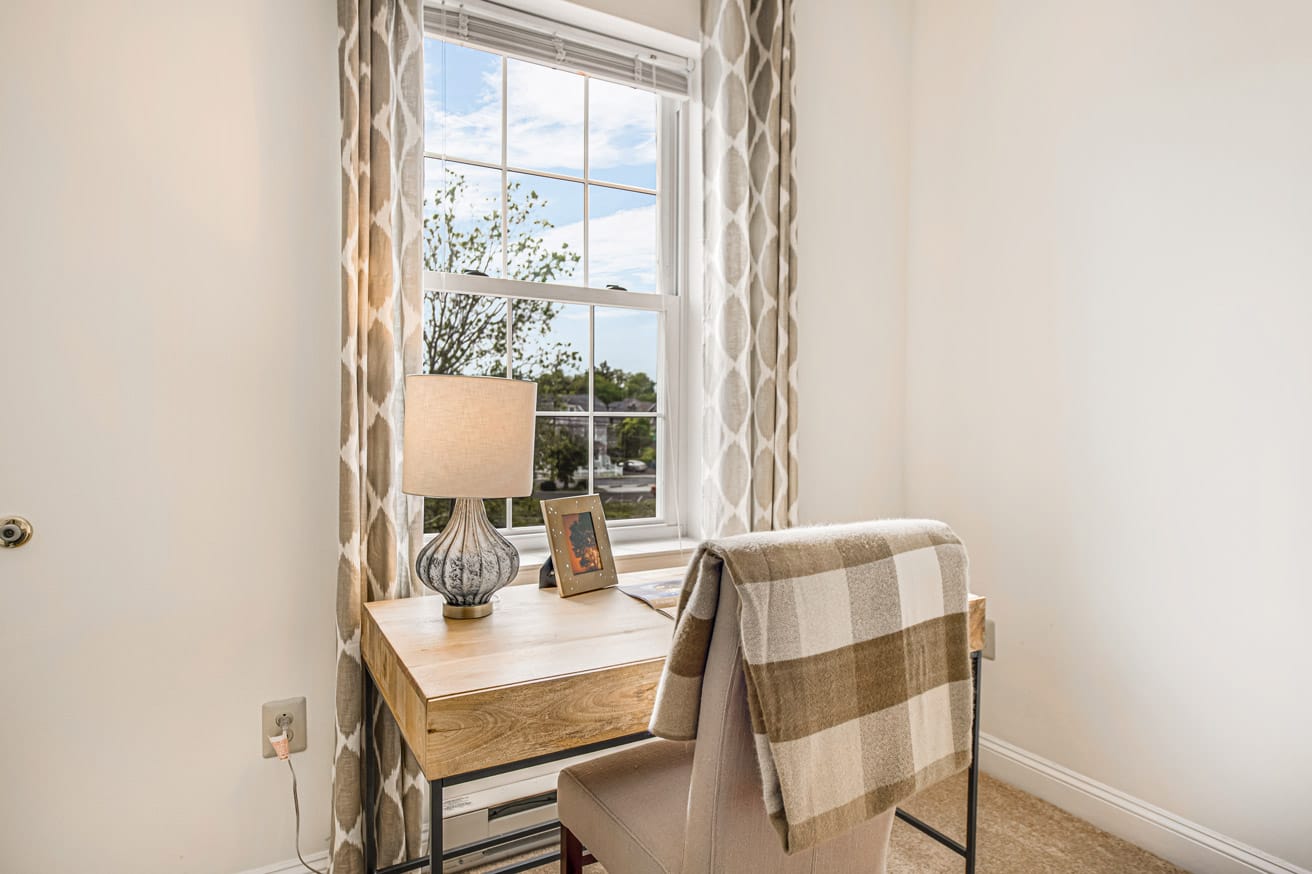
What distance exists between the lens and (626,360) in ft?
7.32

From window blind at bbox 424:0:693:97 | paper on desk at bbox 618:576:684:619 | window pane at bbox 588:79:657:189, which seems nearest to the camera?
paper on desk at bbox 618:576:684:619

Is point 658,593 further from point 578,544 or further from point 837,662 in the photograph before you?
point 837,662

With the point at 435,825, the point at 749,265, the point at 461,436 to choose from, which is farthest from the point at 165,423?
the point at 749,265

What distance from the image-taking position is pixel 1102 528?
201 cm

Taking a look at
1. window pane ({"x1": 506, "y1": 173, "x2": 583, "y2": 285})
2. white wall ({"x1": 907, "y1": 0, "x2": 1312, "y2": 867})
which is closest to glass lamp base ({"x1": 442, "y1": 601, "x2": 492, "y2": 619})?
window pane ({"x1": 506, "y1": 173, "x2": 583, "y2": 285})

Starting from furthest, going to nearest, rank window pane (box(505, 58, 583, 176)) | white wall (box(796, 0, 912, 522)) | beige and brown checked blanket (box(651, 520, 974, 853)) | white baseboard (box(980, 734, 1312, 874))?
white wall (box(796, 0, 912, 522))
window pane (box(505, 58, 583, 176))
white baseboard (box(980, 734, 1312, 874))
beige and brown checked blanket (box(651, 520, 974, 853))

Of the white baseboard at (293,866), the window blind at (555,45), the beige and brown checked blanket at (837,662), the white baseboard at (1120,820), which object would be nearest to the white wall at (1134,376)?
the white baseboard at (1120,820)

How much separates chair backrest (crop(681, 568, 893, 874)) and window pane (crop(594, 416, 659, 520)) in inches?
49.1

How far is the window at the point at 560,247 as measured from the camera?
1958 millimetres

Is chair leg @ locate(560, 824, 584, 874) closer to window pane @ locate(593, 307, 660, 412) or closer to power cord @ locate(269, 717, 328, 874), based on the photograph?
power cord @ locate(269, 717, 328, 874)

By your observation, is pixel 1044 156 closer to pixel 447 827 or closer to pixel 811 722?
pixel 811 722

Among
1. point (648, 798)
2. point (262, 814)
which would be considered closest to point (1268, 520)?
point (648, 798)

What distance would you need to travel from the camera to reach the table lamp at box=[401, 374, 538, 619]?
1.44 metres

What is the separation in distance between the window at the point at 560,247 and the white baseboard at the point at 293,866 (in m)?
0.80
